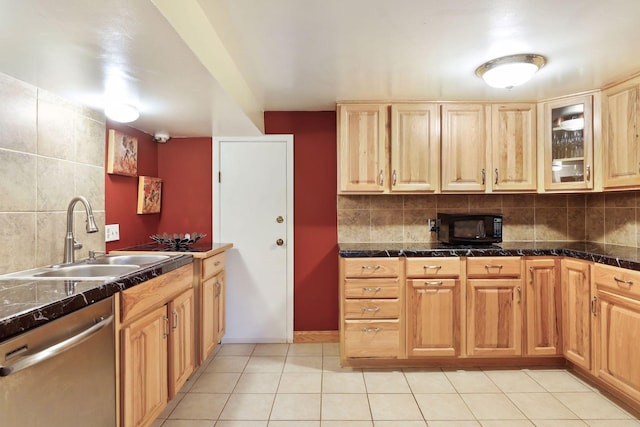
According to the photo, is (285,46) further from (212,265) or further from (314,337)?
(314,337)

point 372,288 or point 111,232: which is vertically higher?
point 111,232

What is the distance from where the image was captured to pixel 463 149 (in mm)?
2740

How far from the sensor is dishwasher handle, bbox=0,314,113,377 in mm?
953

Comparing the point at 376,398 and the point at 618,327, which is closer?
the point at 618,327

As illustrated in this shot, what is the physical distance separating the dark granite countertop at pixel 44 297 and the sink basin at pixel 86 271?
0.76 ft

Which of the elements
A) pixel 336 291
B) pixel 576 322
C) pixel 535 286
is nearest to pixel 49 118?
pixel 336 291

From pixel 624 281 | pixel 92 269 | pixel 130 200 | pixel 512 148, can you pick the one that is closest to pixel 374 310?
pixel 624 281

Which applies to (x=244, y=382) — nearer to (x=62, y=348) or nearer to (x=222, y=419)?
(x=222, y=419)

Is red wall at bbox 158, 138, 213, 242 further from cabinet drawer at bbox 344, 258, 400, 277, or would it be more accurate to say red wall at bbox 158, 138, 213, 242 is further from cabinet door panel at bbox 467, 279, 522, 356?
cabinet door panel at bbox 467, 279, 522, 356

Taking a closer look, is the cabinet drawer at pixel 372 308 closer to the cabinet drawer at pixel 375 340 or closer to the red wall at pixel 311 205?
the cabinet drawer at pixel 375 340

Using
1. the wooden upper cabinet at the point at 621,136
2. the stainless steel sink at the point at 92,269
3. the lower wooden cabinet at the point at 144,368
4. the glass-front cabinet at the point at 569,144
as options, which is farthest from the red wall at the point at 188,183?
the wooden upper cabinet at the point at 621,136

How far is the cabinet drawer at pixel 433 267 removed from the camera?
2482 millimetres

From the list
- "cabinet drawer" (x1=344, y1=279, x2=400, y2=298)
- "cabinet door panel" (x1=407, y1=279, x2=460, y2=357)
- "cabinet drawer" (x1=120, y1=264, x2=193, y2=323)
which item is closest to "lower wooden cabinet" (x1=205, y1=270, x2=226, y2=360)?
"cabinet drawer" (x1=120, y1=264, x2=193, y2=323)

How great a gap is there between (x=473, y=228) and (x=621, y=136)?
45.8 inches
